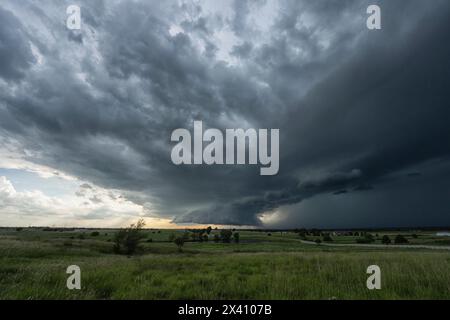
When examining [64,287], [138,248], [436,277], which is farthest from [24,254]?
[436,277]

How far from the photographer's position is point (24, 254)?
24359 mm
